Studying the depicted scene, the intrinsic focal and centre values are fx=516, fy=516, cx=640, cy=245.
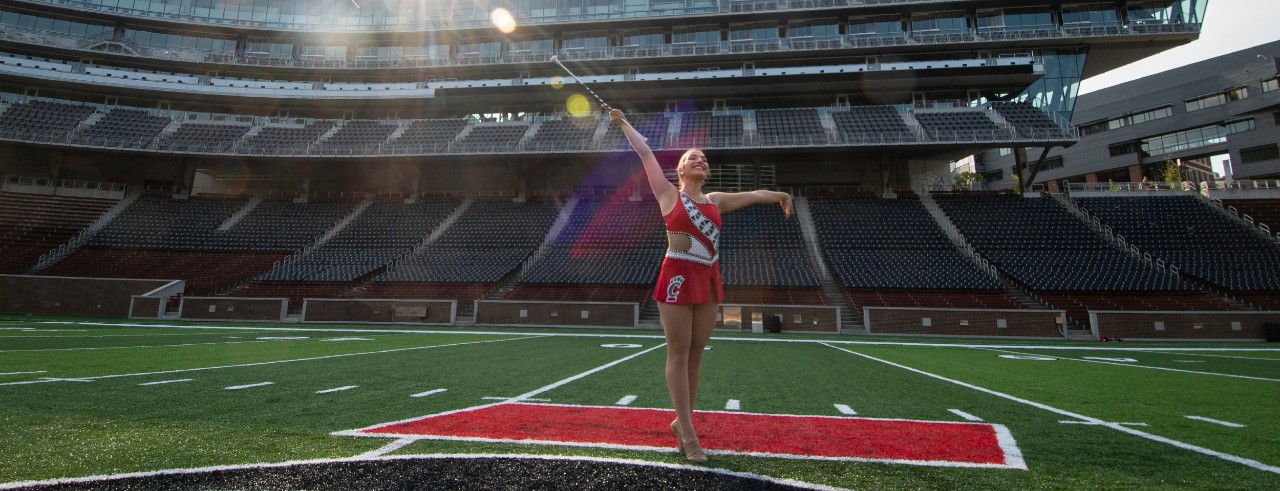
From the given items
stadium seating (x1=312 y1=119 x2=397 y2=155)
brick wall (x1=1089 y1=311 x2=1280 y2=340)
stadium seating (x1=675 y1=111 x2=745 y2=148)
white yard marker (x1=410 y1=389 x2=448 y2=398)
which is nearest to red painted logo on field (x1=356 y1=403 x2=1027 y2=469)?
white yard marker (x1=410 y1=389 x2=448 y2=398)

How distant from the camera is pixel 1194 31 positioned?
28.6m

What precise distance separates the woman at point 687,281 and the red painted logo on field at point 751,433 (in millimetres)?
355

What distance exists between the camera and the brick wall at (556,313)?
1972 centimetres

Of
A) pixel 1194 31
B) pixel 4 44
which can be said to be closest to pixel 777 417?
A: pixel 1194 31

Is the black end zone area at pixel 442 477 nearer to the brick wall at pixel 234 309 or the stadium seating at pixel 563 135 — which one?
the brick wall at pixel 234 309

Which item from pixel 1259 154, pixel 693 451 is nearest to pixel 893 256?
pixel 693 451

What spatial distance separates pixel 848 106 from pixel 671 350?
33629 mm

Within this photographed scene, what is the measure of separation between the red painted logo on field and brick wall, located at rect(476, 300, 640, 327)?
15769 mm

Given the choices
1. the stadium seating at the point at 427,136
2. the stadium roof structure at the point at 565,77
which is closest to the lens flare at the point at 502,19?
the stadium roof structure at the point at 565,77

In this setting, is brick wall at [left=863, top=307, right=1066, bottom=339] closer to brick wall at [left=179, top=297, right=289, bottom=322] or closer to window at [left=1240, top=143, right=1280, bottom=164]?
brick wall at [left=179, top=297, right=289, bottom=322]

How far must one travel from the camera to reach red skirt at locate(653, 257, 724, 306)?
9.27ft

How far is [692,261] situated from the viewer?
115 inches

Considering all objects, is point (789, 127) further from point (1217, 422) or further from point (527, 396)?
point (527, 396)

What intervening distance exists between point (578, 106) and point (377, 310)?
20.0 metres
